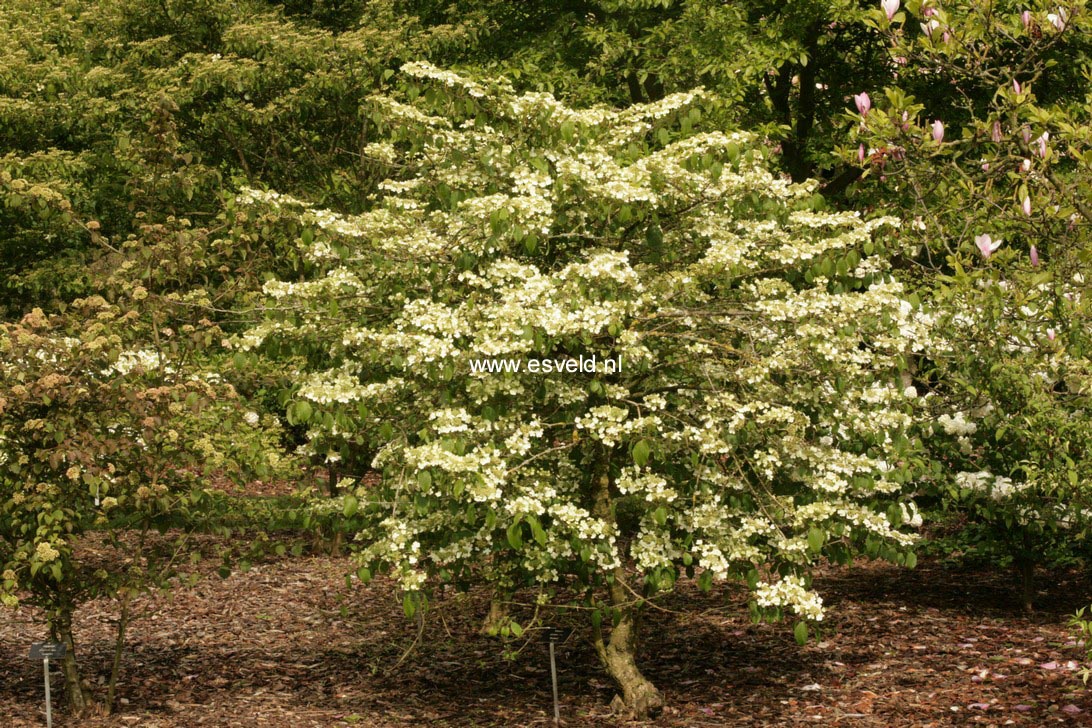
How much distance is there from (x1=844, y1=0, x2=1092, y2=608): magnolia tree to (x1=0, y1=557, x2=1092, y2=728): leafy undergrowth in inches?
31.4

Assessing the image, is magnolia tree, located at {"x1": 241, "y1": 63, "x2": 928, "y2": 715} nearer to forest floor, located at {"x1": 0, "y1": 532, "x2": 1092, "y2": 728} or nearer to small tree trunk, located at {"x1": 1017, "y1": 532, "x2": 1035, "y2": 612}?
forest floor, located at {"x1": 0, "y1": 532, "x2": 1092, "y2": 728}

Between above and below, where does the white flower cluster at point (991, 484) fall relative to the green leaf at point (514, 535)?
below

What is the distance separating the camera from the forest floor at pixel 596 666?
258 inches

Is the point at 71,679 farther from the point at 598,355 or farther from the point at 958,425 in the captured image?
the point at 958,425

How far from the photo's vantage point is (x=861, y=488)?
6.00m

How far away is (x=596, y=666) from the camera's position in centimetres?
751

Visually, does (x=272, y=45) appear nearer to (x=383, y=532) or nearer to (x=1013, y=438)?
(x=383, y=532)

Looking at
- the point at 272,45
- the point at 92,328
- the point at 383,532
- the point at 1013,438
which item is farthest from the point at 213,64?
the point at 1013,438

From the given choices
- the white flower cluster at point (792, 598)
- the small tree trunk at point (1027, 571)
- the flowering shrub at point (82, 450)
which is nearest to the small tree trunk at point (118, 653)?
the flowering shrub at point (82, 450)

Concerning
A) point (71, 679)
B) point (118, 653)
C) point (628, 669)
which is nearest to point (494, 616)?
point (628, 669)

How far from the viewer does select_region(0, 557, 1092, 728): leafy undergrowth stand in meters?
6.54

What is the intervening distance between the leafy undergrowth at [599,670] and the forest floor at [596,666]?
2 cm

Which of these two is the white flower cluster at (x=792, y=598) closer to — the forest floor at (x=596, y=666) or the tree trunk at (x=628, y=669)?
the tree trunk at (x=628, y=669)

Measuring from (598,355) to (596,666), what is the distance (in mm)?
2635
